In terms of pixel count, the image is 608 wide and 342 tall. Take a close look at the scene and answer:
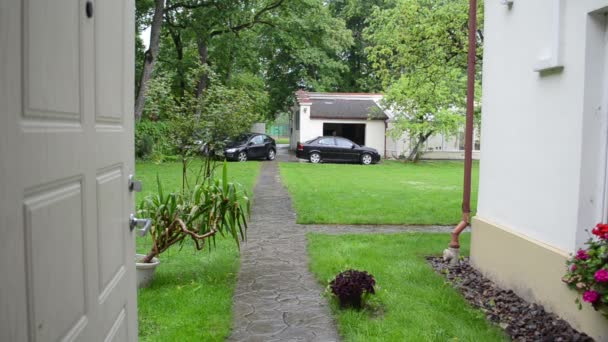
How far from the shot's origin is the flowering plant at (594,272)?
3.67 meters

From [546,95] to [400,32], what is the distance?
6.09 m

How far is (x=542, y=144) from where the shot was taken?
5.05m

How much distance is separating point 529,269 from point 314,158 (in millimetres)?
21478

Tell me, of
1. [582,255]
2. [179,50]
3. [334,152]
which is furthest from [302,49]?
[582,255]

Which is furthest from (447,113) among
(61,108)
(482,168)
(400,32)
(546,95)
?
(61,108)

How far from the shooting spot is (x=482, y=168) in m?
6.69

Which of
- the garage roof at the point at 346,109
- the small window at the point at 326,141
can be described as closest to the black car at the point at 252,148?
the small window at the point at 326,141

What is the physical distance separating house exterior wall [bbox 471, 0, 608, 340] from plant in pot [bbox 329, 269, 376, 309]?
63.8 inches

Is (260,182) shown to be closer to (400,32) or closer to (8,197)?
(400,32)

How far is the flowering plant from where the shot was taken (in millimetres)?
3670

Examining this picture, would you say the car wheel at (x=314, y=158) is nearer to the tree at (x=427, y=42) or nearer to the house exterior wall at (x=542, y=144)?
the tree at (x=427, y=42)

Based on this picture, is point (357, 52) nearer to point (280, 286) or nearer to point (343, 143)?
point (343, 143)

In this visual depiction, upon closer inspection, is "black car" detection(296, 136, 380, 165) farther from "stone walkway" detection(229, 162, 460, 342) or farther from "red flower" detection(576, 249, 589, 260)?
"red flower" detection(576, 249, 589, 260)

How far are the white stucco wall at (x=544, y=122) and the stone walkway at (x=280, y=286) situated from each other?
2.27m
